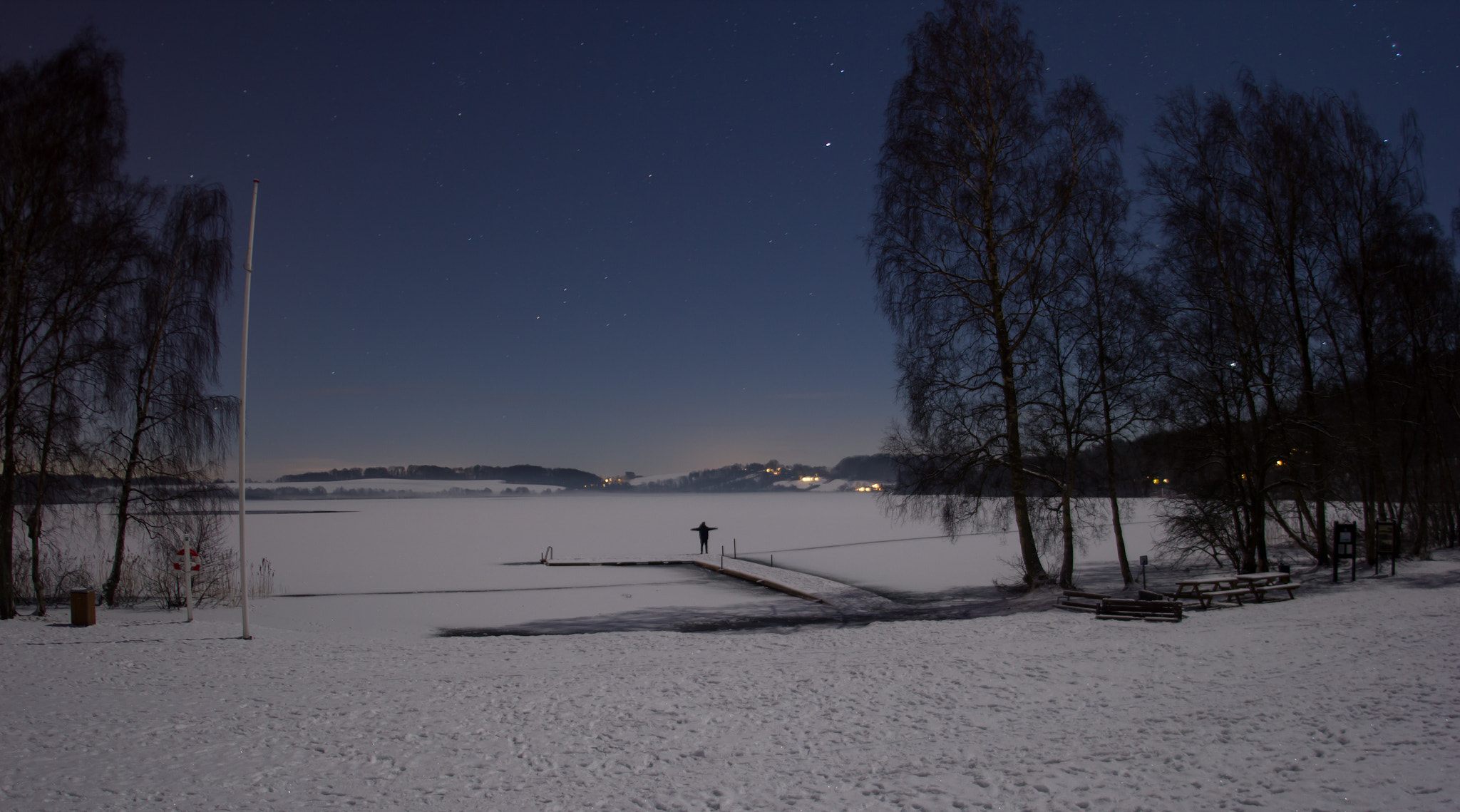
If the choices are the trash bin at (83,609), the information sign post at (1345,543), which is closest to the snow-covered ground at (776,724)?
the trash bin at (83,609)

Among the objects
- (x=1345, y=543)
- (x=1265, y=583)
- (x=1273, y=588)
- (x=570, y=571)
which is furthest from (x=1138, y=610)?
(x=570, y=571)

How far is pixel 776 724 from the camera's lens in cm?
699

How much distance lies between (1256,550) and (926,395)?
983 centimetres

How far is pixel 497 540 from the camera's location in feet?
155

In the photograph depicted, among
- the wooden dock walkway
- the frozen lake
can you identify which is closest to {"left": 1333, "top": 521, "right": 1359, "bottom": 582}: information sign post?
the frozen lake

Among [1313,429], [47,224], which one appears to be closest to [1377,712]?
[1313,429]

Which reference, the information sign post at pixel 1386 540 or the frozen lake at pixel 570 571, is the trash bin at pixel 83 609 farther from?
the information sign post at pixel 1386 540

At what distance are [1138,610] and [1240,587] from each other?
3.17 m

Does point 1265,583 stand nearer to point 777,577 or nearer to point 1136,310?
point 1136,310

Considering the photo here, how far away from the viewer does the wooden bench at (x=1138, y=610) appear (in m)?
11.9

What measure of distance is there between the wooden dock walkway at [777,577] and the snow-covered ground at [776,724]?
707 centimetres

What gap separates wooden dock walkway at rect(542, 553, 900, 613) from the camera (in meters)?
18.3

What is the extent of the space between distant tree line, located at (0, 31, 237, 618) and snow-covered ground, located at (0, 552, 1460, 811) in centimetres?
682

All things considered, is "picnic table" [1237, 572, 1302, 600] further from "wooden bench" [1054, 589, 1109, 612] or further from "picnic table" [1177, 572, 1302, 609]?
"wooden bench" [1054, 589, 1109, 612]
